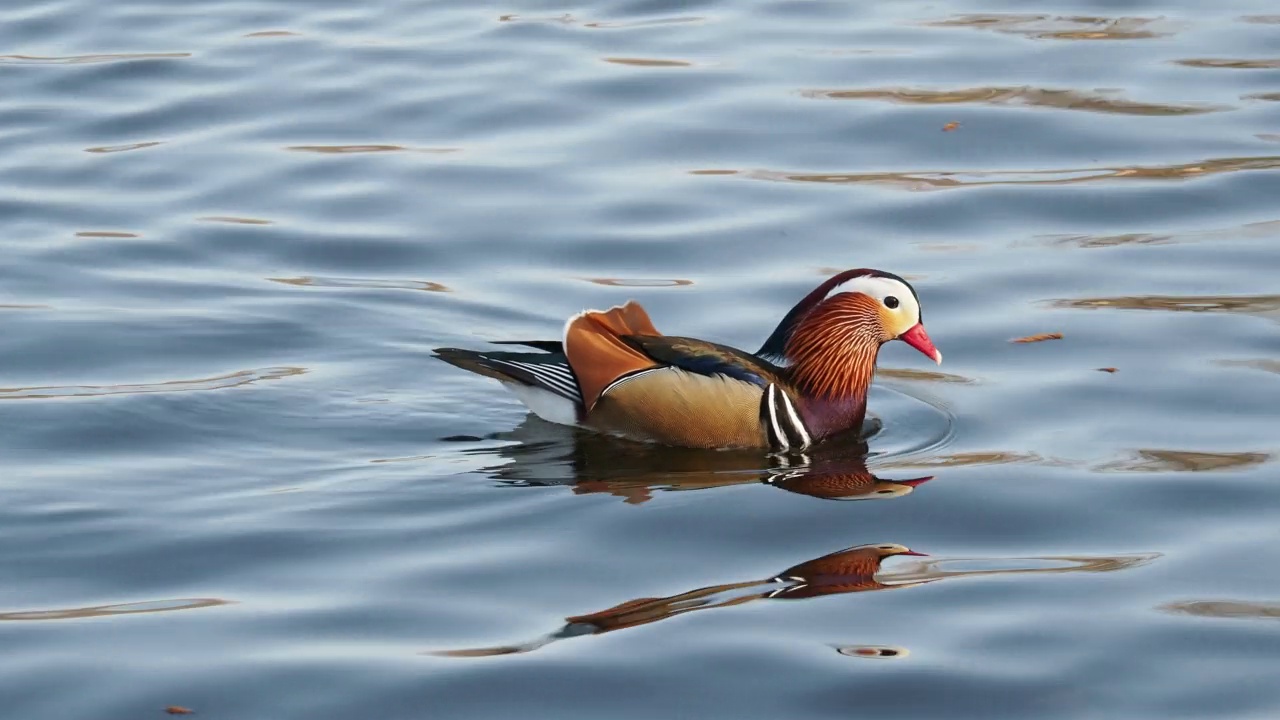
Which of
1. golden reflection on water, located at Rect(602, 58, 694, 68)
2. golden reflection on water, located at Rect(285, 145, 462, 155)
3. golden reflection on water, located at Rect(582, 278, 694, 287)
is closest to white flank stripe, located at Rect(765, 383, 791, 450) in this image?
golden reflection on water, located at Rect(582, 278, 694, 287)

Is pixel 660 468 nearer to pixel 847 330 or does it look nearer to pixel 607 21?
pixel 847 330

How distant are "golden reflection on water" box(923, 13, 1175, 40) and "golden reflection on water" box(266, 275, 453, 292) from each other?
601 centimetres

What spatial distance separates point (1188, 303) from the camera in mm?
8961

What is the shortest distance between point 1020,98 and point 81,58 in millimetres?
7042

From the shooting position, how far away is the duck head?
26.0 ft

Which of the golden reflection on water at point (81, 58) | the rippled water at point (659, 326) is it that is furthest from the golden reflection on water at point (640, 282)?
the golden reflection on water at point (81, 58)

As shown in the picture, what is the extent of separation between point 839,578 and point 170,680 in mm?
1999

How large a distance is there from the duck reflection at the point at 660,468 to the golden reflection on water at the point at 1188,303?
180 centimetres

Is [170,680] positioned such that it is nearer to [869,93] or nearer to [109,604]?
[109,604]

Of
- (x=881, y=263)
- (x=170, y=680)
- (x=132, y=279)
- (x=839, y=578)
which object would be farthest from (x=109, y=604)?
(x=881, y=263)

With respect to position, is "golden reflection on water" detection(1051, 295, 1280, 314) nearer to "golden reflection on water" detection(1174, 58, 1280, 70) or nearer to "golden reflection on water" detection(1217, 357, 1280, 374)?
"golden reflection on water" detection(1217, 357, 1280, 374)

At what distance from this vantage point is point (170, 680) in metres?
5.20

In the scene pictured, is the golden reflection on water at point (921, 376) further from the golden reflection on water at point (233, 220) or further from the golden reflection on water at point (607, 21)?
the golden reflection on water at point (607, 21)

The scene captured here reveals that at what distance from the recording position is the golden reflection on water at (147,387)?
8.01 metres
